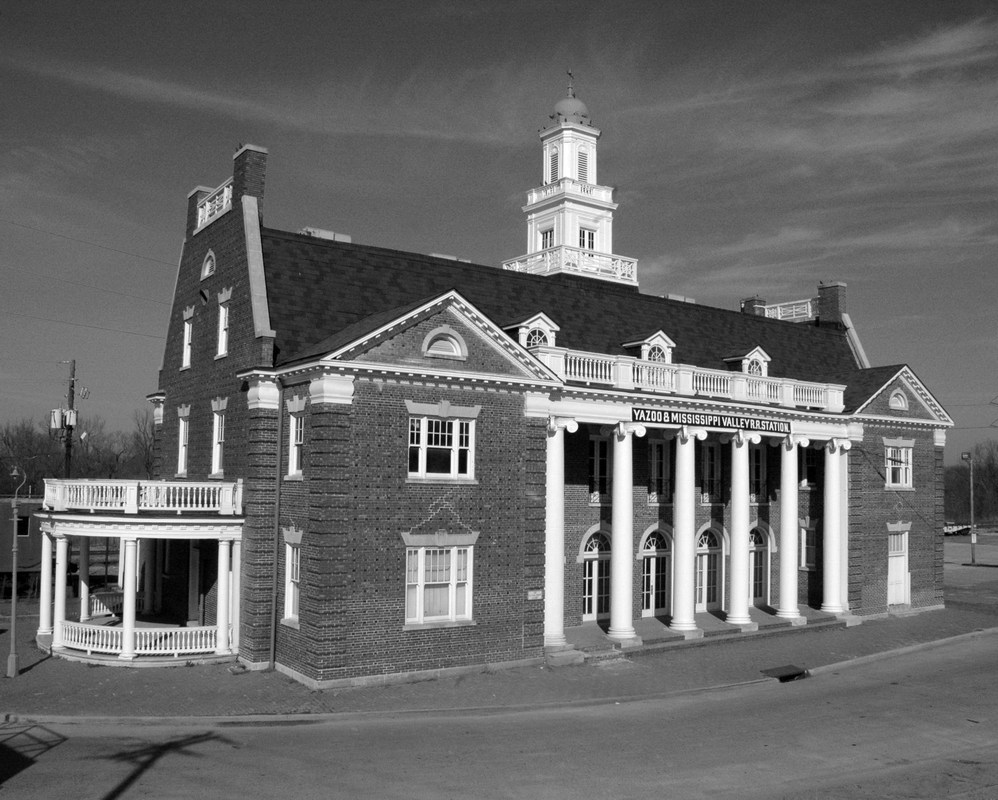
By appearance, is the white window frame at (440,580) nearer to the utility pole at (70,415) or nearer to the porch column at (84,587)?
the porch column at (84,587)

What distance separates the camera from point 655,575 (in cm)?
3225

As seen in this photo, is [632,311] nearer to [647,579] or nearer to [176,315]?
[647,579]

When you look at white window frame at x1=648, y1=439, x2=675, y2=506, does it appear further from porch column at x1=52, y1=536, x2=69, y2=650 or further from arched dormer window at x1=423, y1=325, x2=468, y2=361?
porch column at x1=52, y1=536, x2=69, y2=650

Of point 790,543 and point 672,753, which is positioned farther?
point 790,543

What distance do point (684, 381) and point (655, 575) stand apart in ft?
23.0

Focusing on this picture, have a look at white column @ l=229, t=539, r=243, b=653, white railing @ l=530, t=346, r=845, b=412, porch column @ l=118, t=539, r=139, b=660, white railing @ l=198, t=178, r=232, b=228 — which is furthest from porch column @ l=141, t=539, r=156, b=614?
white railing @ l=530, t=346, r=845, b=412

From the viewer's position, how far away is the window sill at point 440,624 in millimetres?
23281

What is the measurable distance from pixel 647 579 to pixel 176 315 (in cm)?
1834

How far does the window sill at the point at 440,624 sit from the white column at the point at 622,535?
553 cm

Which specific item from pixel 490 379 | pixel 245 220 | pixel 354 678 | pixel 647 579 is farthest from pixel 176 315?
pixel 647 579

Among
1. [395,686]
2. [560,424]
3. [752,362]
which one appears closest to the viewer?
[395,686]

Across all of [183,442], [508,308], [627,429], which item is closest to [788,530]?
[627,429]

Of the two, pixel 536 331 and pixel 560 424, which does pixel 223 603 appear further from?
pixel 536 331

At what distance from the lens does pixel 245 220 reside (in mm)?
26766
